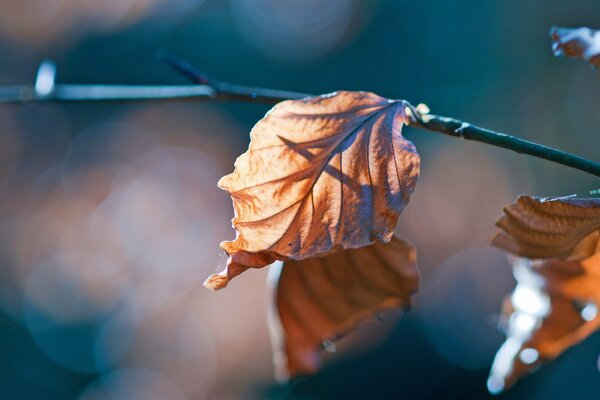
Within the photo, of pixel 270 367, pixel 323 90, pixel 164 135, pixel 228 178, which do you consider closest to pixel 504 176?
pixel 323 90

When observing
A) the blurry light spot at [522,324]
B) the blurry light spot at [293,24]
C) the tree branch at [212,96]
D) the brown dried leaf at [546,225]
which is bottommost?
the blurry light spot at [522,324]

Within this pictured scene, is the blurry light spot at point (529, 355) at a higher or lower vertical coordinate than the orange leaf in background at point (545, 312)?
lower

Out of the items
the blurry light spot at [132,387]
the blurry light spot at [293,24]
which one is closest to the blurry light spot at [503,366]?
the blurry light spot at [293,24]

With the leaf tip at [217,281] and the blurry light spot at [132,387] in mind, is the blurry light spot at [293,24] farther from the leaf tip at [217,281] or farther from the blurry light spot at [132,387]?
the leaf tip at [217,281]

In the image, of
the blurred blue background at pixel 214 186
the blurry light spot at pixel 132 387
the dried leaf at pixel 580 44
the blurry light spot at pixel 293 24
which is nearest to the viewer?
the dried leaf at pixel 580 44

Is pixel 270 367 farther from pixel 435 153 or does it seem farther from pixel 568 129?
pixel 568 129

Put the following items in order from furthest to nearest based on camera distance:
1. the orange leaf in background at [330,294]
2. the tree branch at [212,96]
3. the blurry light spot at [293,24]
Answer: the blurry light spot at [293,24] → the orange leaf in background at [330,294] → the tree branch at [212,96]

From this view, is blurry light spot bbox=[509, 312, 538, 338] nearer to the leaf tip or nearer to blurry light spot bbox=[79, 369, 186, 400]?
the leaf tip
